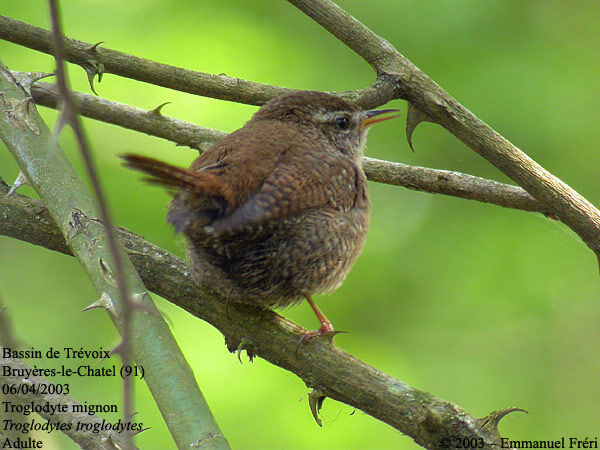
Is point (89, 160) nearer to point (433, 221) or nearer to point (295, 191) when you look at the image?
point (295, 191)

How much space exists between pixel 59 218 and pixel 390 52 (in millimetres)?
1516

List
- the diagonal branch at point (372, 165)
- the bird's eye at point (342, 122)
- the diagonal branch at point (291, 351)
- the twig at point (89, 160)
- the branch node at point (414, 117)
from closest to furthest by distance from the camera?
1. the twig at point (89, 160)
2. the diagonal branch at point (291, 351)
3. the branch node at point (414, 117)
4. the diagonal branch at point (372, 165)
5. the bird's eye at point (342, 122)

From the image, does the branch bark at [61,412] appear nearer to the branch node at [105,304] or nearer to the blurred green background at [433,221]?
the branch node at [105,304]

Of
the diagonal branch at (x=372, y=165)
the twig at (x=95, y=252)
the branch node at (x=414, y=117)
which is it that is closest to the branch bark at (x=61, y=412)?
the twig at (x=95, y=252)

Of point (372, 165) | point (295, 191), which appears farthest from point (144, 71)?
point (372, 165)

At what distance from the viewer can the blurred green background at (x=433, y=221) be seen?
4270 millimetres

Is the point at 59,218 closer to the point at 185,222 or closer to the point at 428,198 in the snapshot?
the point at 185,222

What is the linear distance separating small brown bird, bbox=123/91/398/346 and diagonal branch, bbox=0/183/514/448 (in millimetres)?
77

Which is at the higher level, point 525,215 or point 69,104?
point 525,215

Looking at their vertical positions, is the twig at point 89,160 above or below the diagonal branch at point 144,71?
below

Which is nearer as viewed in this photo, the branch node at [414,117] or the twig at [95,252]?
the twig at [95,252]

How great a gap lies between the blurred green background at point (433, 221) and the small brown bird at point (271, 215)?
1.01 metres

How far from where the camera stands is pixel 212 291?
2.93 meters

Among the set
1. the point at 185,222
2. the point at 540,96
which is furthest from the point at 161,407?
the point at 540,96
